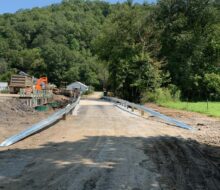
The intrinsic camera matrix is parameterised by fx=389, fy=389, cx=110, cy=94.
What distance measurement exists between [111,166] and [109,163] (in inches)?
13.4

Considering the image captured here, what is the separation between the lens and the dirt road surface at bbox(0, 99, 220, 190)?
7344mm

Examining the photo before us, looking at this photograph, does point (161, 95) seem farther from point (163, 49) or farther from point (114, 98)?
point (163, 49)

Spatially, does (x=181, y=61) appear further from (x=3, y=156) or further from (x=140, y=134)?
(x=3, y=156)

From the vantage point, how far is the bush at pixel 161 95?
48.3m

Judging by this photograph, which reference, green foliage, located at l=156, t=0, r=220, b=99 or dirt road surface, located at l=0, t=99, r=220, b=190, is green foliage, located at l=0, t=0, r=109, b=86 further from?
dirt road surface, located at l=0, t=99, r=220, b=190

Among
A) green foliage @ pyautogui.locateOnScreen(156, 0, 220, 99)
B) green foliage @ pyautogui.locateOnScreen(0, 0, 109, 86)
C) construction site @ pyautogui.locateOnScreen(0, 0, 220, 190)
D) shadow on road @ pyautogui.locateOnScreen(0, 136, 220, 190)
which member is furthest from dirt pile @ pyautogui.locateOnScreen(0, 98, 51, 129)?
green foliage @ pyautogui.locateOnScreen(0, 0, 109, 86)

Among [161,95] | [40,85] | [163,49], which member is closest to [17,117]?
[40,85]

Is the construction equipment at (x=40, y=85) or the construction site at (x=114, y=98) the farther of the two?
the construction equipment at (x=40, y=85)

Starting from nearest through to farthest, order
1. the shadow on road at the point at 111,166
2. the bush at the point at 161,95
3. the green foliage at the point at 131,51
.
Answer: the shadow on road at the point at 111,166, the bush at the point at 161,95, the green foliage at the point at 131,51

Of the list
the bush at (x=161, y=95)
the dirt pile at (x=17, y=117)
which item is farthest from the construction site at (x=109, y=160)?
the bush at (x=161, y=95)

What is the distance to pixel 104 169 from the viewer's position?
8516mm

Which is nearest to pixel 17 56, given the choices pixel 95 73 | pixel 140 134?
pixel 95 73

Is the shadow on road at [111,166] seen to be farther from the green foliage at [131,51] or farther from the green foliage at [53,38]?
the green foliage at [53,38]

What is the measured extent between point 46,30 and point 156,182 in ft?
487
